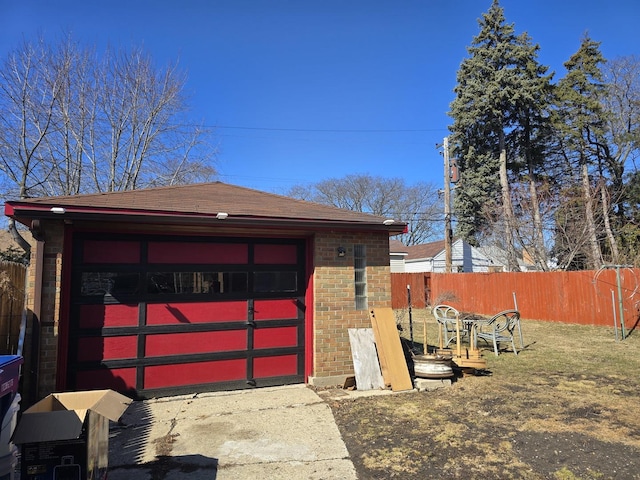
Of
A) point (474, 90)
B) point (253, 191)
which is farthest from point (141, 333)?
point (474, 90)

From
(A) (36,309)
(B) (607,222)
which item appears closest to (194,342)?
(A) (36,309)

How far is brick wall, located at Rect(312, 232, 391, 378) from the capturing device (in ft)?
20.2

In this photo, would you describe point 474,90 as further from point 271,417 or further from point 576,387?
point 271,417

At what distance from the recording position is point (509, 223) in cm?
2014

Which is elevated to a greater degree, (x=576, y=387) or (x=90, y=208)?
(x=90, y=208)

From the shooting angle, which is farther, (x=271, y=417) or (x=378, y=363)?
(x=378, y=363)

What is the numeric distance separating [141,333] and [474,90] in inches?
890

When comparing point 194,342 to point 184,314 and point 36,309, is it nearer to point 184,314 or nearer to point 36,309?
point 184,314

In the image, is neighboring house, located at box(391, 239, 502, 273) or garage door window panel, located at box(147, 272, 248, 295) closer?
garage door window panel, located at box(147, 272, 248, 295)

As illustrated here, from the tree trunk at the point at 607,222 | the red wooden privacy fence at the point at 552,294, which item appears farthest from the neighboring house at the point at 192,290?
the tree trunk at the point at 607,222

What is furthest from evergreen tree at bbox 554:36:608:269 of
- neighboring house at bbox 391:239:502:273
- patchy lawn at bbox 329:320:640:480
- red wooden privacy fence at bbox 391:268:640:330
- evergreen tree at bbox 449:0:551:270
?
patchy lawn at bbox 329:320:640:480

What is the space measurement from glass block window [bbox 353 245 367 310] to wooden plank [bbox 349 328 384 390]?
1.45ft

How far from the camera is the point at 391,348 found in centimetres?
614

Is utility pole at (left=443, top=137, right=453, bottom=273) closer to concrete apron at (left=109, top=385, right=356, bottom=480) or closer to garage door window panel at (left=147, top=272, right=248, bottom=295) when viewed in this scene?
garage door window panel at (left=147, top=272, right=248, bottom=295)
